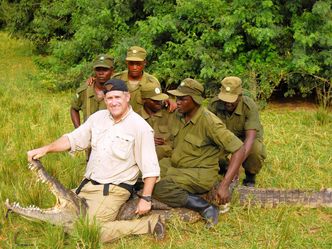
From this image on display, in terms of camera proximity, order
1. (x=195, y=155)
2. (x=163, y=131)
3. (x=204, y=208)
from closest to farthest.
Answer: (x=204, y=208), (x=195, y=155), (x=163, y=131)

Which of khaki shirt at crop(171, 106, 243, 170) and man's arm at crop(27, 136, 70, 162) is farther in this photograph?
khaki shirt at crop(171, 106, 243, 170)

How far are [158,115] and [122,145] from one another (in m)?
1.26

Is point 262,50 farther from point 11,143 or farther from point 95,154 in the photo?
point 95,154

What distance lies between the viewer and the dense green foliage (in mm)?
8383

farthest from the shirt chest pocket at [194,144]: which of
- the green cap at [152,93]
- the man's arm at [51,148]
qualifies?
the man's arm at [51,148]

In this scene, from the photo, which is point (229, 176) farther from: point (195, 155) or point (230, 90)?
point (230, 90)

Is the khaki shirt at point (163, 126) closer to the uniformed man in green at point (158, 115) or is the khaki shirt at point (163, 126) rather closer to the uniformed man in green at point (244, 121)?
the uniformed man in green at point (158, 115)

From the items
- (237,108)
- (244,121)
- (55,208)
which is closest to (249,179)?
(244,121)

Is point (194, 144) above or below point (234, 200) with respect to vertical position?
above

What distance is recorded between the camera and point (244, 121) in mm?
5512

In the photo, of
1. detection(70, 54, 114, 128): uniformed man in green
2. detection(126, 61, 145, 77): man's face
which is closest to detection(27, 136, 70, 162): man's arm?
detection(70, 54, 114, 128): uniformed man in green

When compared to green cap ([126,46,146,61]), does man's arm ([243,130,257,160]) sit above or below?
below

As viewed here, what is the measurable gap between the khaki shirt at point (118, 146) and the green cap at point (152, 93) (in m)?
1.03

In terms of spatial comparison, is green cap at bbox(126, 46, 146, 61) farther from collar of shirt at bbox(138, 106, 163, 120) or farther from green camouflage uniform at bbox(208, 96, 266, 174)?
green camouflage uniform at bbox(208, 96, 266, 174)
